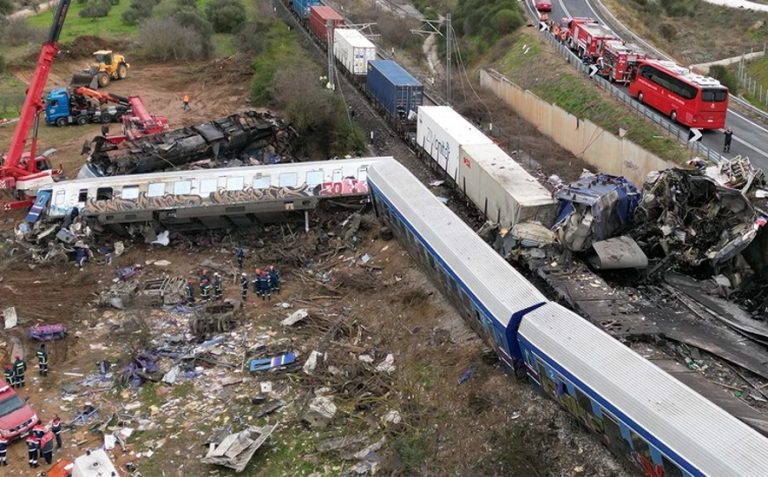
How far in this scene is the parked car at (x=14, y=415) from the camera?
1529cm

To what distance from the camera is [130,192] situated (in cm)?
2492

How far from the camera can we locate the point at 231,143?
97.9 feet

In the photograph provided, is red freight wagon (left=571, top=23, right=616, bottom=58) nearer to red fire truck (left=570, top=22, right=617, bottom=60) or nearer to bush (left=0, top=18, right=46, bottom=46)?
red fire truck (left=570, top=22, right=617, bottom=60)

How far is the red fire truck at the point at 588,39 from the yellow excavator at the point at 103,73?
28.5m

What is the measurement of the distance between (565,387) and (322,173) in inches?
572

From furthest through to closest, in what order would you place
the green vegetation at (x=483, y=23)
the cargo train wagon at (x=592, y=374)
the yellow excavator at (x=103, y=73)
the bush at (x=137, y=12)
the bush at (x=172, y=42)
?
the bush at (x=137, y=12) < the bush at (x=172, y=42) < the green vegetation at (x=483, y=23) < the yellow excavator at (x=103, y=73) < the cargo train wagon at (x=592, y=374)

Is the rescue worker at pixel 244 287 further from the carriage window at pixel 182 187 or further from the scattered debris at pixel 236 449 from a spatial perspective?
the scattered debris at pixel 236 449

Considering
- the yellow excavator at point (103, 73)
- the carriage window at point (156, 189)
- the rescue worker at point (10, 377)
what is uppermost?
the carriage window at point (156, 189)

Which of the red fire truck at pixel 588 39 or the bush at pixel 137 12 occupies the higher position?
the red fire truck at pixel 588 39

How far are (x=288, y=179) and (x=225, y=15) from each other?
3539 centimetres

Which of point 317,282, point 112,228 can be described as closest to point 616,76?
point 317,282

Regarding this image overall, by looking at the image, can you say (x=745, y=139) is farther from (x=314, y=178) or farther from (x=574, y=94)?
(x=314, y=178)

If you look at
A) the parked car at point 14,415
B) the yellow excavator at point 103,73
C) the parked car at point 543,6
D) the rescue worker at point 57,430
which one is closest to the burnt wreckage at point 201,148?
the yellow excavator at point 103,73

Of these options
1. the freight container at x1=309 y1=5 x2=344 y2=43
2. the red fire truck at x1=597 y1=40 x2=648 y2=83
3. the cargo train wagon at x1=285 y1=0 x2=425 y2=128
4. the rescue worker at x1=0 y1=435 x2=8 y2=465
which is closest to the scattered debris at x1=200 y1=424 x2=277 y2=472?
the rescue worker at x1=0 y1=435 x2=8 y2=465
